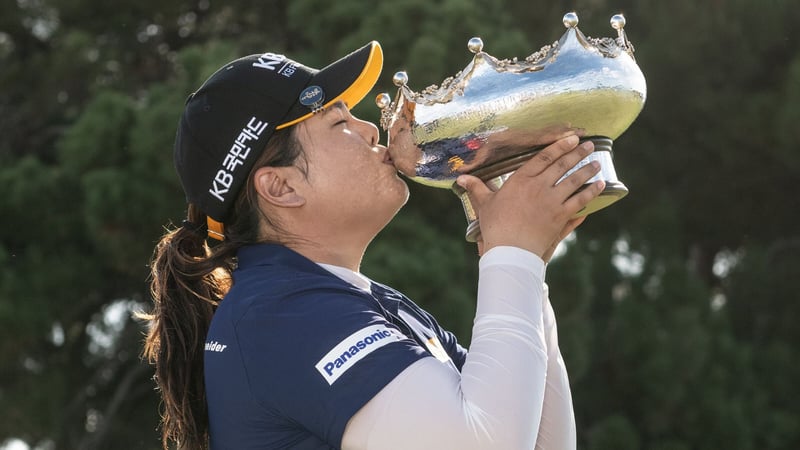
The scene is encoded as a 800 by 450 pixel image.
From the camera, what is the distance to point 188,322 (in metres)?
2.20

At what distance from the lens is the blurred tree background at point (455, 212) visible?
825cm

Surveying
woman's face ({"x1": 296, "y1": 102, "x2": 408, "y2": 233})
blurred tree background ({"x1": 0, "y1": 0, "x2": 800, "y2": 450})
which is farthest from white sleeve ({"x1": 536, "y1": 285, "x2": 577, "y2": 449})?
blurred tree background ({"x1": 0, "y1": 0, "x2": 800, "y2": 450})

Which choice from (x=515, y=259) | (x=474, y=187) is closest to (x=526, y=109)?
(x=474, y=187)

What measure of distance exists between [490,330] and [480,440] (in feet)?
0.59

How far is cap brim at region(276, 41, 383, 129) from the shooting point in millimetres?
2193

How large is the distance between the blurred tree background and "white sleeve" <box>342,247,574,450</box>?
18.4 feet

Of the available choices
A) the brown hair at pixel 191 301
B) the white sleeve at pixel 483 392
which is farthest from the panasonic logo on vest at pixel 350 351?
the brown hair at pixel 191 301

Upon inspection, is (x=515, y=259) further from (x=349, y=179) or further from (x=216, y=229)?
(x=216, y=229)

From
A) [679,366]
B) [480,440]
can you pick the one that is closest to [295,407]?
[480,440]

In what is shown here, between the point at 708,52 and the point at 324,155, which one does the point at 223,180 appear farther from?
the point at 708,52

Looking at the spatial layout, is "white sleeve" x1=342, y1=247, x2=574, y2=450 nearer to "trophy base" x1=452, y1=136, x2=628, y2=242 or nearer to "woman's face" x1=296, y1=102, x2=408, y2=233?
"trophy base" x1=452, y1=136, x2=628, y2=242

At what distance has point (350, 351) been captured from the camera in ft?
5.86

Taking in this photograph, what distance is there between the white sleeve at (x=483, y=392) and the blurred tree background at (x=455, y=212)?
5593 mm

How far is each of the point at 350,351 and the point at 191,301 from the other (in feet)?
1.75
